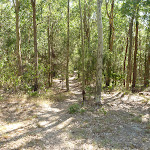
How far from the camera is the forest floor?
16.2 feet

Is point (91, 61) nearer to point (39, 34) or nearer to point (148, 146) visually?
point (148, 146)

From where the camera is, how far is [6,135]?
17.6 ft

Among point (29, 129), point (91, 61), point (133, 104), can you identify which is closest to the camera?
point (29, 129)

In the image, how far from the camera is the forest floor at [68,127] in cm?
493

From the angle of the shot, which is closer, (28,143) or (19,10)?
(28,143)

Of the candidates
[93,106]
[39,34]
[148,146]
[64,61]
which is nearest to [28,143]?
[148,146]

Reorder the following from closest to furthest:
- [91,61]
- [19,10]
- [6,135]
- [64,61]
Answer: [6,135] < [19,10] < [91,61] < [64,61]

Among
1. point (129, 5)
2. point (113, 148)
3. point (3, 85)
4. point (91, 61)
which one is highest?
point (129, 5)

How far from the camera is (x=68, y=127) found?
20.8 ft

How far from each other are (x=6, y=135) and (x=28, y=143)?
0.99 meters

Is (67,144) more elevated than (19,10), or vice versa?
(19,10)

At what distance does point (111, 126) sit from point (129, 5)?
7.92 meters

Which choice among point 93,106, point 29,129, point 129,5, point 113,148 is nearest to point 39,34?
point 129,5

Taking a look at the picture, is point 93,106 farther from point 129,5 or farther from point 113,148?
point 129,5
